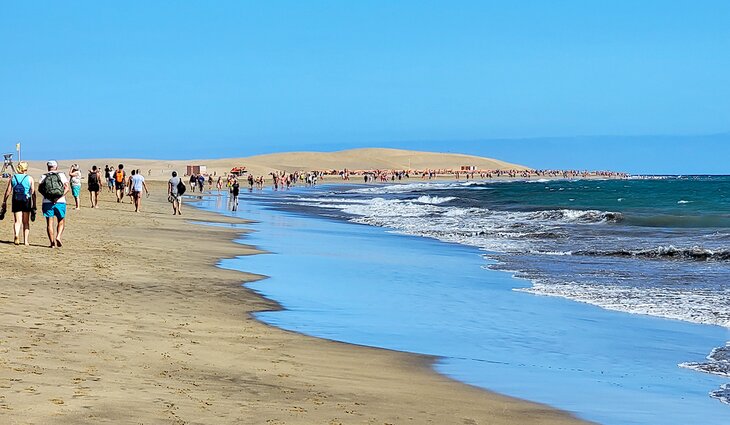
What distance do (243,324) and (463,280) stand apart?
6.71 meters

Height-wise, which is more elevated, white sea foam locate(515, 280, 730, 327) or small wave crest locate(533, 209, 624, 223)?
small wave crest locate(533, 209, 624, 223)

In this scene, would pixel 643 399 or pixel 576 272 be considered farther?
pixel 576 272

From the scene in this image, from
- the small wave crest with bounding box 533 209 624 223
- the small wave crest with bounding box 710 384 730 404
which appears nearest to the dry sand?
the small wave crest with bounding box 710 384 730 404

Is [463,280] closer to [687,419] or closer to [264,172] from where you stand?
[687,419]

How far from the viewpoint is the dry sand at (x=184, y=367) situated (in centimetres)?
631

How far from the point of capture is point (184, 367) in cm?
780

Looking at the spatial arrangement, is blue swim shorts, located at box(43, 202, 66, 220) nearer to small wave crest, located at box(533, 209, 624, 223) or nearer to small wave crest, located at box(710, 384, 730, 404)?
small wave crest, located at box(710, 384, 730, 404)

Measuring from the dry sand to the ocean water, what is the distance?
0.59 meters

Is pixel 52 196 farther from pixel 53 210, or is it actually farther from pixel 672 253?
pixel 672 253

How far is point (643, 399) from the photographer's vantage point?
7.97m

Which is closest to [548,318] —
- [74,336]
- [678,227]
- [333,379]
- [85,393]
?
[333,379]

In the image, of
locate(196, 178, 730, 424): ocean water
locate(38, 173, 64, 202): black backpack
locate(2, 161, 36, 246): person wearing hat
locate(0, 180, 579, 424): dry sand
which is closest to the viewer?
locate(0, 180, 579, 424): dry sand

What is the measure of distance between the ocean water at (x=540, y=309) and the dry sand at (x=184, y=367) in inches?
23.4

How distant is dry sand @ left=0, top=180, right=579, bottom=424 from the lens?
6.31 meters
